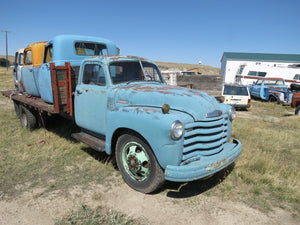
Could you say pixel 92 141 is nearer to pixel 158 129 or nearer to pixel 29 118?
pixel 158 129

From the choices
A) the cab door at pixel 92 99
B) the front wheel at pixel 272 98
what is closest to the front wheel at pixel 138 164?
the cab door at pixel 92 99

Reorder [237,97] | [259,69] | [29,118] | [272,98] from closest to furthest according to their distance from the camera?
1. [29,118]
2. [237,97]
3. [272,98]
4. [259,69]

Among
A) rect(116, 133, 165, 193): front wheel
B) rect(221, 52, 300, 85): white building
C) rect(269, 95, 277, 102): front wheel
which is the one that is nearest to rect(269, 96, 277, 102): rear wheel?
rect(269, 95, 277, 102): front wheel

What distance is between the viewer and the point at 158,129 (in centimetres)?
286

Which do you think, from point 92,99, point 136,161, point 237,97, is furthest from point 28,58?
point 237,97

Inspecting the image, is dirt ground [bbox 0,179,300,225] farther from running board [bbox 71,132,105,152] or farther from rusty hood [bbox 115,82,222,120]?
rusty hood [bbox 115,82,222,120]

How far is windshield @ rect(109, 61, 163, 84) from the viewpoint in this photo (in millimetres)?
4137

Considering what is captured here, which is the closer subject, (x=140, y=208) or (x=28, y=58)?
(x=140, y=208)

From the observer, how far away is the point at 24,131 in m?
6.54

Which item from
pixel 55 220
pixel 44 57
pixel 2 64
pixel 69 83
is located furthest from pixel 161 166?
pixel 2 64

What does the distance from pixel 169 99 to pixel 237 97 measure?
917 cm

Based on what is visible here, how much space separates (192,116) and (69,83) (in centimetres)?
279

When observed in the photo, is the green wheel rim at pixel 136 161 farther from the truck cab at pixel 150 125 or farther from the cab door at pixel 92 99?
the cab door at pixel 92 99

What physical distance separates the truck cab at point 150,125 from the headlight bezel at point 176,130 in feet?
0.04
